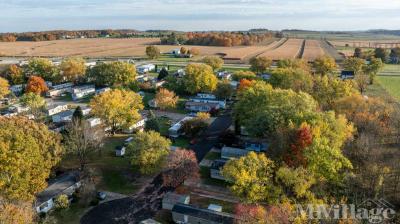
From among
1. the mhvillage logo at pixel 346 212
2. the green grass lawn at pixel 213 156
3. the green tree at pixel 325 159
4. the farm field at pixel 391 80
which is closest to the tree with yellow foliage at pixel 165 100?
the green grass lawn at pixel 213 156

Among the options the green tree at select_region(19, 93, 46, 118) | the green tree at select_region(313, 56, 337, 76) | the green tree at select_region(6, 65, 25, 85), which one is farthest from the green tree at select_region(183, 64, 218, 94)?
the green tree at select_region(6, 65, 25, 85)

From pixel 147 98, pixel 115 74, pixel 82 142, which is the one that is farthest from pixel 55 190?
pixel 115 74

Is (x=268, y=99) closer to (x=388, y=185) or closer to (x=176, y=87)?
(x=388, y=185)

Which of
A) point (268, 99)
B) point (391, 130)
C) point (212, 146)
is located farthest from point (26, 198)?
point (391, 130)

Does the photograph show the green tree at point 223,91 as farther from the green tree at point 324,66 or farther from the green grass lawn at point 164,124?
the green tree at point 324,66

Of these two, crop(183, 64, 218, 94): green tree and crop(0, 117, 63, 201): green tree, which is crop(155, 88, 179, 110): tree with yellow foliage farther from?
crop(0, 117, 63, 201): green tree

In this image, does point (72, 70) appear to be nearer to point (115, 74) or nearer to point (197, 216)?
point (115, 74)
